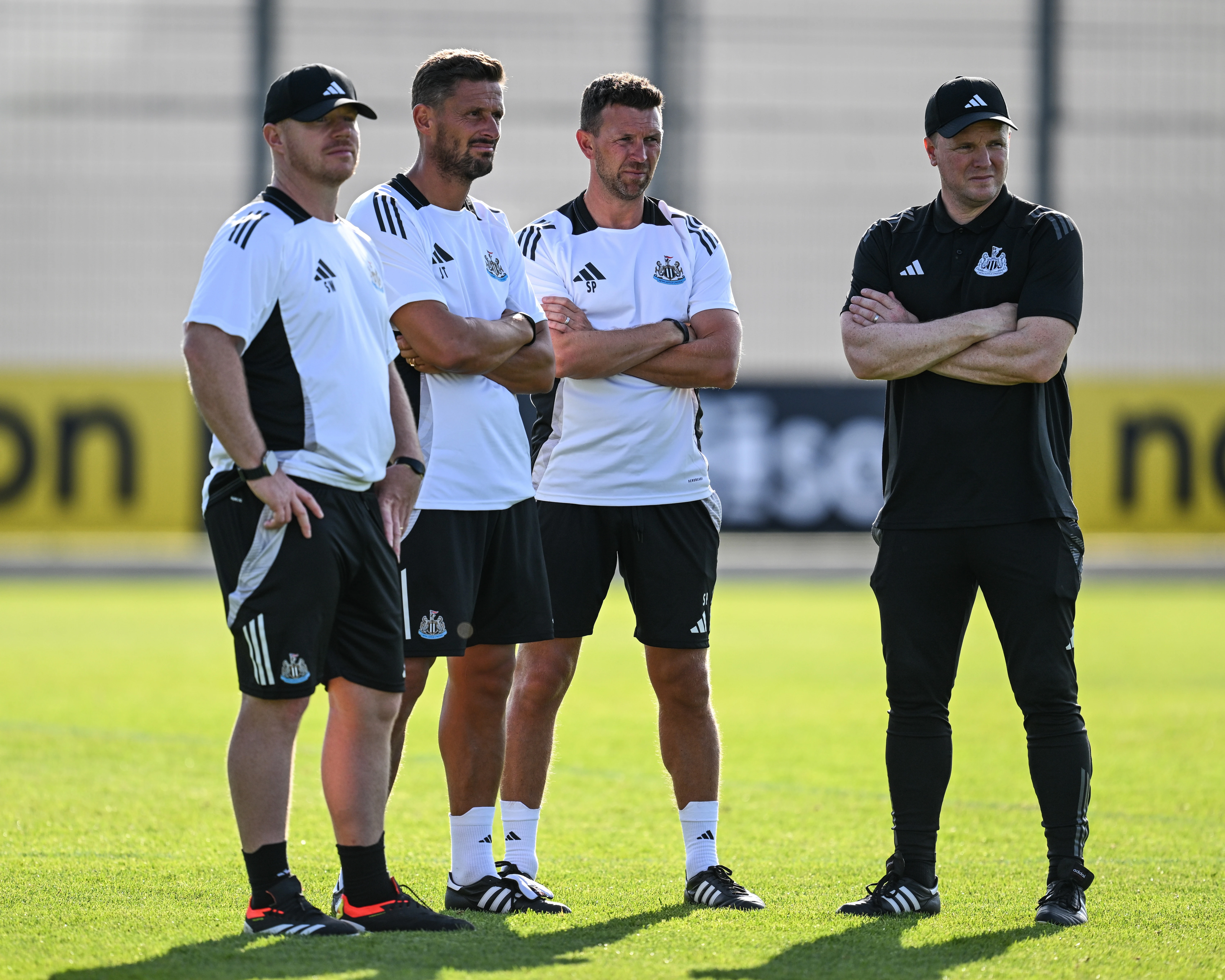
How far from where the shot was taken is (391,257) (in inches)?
178

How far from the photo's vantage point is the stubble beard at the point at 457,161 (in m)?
4.60

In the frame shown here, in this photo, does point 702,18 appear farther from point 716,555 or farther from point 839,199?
point 716,555

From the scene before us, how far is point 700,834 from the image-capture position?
478cm

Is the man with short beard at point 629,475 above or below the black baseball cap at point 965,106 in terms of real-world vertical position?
below

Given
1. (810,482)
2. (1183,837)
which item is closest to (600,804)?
(1183,837)

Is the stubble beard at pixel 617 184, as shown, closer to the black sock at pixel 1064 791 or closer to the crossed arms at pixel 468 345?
the crossed arms at pixel 468 345

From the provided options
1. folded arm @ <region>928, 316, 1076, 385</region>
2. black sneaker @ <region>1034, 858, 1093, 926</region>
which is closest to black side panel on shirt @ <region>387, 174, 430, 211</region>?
folded arm @ <region>928, 316, 1076, 385</region>

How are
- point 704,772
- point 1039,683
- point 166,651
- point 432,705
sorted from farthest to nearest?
point 166,651 < point 432,705 < point 704,772 < point 1039,683

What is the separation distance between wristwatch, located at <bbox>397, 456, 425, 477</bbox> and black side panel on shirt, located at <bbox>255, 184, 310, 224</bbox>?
702mm

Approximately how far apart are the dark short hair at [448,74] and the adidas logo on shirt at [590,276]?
70 centimetres

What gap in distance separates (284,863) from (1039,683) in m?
2.20

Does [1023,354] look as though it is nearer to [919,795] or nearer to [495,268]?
[919,795]

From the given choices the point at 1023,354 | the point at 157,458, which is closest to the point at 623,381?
the point at 1023,354

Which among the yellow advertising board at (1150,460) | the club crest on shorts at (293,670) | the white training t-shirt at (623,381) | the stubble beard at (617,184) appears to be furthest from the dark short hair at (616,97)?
the yellow advertising board at (1150,460)
